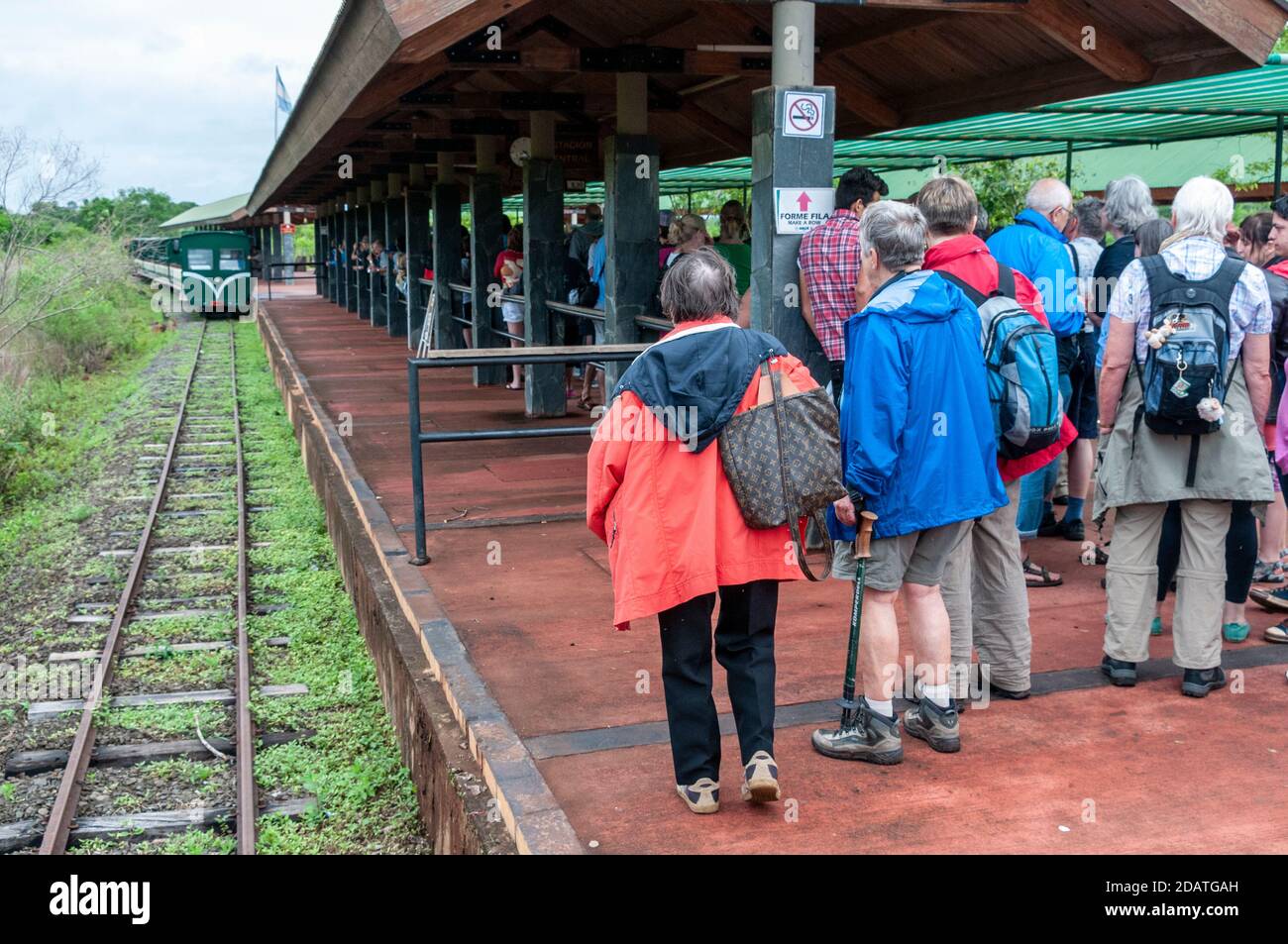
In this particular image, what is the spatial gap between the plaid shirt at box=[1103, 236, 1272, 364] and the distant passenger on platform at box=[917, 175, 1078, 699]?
0.32 metres

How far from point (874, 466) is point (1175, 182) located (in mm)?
14858

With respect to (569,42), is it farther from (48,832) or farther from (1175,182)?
(1175,182)

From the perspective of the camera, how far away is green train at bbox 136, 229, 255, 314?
3594cm

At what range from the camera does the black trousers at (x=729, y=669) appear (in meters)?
3.77

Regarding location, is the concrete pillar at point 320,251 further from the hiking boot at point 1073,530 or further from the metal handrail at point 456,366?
the hiking boot at point 1073,530

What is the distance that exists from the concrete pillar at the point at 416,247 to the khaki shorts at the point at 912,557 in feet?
47.3

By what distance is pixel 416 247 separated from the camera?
18.3 m

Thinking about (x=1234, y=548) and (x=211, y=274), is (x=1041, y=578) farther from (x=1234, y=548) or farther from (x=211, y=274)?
(x=211, y=274)

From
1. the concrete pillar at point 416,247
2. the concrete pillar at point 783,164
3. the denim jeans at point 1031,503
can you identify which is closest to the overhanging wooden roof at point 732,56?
the concrete pillar at point 783,164
